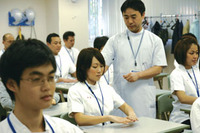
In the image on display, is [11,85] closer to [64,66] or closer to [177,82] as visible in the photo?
[177,82]

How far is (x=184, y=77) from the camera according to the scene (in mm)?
3559

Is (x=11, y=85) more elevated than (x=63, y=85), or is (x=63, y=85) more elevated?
(x=11, y=85)

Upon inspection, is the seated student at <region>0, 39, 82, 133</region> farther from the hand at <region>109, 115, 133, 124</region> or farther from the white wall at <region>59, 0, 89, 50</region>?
the white wall at <region>59, 0, 89, 50</region>

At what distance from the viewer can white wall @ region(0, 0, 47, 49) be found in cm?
862

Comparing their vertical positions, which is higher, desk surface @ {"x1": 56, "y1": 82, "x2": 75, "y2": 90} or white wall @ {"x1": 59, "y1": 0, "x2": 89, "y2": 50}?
white wall @ {"x1": 59, "y1": 0, "x2": 89, "y2": 50}

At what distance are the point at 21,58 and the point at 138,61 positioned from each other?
7.50ft

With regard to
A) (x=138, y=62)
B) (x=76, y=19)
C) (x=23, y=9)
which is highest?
(x=23, y=9)

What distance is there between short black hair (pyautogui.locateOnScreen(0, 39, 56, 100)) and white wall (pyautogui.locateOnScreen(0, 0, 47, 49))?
299 inches

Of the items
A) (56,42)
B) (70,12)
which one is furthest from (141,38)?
(70,12)

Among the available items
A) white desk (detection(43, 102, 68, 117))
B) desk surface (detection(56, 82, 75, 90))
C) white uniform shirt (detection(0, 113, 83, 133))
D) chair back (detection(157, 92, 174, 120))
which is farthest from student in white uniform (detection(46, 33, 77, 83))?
white uniform shirt (detection(0, 113, 83, 133))

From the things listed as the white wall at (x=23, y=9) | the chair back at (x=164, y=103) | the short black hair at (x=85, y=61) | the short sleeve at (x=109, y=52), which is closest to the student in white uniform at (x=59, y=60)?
the short sleeve at (x=109, y=52)

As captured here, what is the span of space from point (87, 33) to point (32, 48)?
26.5 feet

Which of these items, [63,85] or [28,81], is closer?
[28,81]

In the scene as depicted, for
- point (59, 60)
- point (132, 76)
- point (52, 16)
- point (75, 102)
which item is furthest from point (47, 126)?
point (52, 16)
